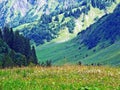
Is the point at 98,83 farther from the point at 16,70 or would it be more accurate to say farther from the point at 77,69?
Result: the point at 16,70

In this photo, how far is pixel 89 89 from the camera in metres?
19.5

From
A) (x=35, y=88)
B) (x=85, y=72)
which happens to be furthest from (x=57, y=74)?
(x=35, y=88)

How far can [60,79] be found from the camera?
24.2 meters

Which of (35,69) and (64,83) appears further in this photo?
(35,69)

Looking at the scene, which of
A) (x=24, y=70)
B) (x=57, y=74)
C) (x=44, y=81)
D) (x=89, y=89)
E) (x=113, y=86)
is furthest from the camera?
(x=24, y=70)

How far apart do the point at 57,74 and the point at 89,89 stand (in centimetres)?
660

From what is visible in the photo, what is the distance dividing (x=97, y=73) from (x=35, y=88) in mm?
7317

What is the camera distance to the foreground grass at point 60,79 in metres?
21.0

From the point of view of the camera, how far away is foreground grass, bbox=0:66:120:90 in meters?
21.0

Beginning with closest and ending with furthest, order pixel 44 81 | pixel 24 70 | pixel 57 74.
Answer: pixel 44 81, pixel 57 74, pixel 24 70

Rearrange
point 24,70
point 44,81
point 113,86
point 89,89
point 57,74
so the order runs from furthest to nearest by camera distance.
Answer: point 24,70
point 57,74
point 44,81
point 113,86
point 89,89

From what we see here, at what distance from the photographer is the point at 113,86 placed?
849 inches

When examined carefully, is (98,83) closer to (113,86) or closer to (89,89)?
(113,86)

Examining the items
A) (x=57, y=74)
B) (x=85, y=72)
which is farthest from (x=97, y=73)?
(x=57, y=74)
